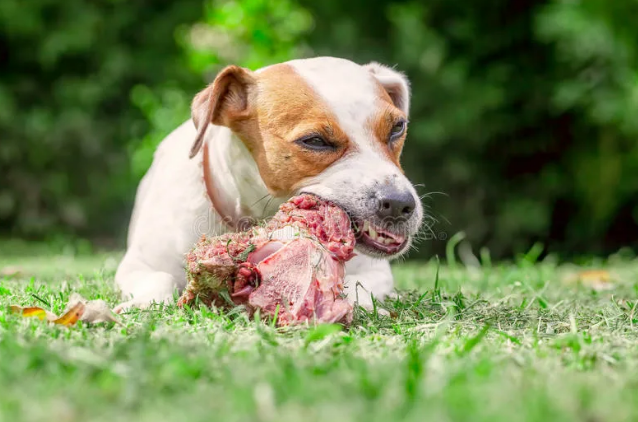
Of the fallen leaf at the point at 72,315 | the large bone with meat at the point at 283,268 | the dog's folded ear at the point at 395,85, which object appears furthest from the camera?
the dog's folded ear at the point at 395,85

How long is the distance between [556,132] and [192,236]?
21.3ft

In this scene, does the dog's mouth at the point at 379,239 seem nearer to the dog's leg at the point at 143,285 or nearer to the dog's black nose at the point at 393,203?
the dog's black nose at the point at 393,203

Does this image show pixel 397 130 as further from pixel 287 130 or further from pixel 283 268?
pixel 283 268

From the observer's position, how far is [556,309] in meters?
2.81

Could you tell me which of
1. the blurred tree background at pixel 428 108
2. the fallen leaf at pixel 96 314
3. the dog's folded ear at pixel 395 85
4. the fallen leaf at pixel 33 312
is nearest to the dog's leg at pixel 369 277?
the dog's folded ear at pixel 395 85

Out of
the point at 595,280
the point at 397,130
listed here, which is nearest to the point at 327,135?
the point at 397,130

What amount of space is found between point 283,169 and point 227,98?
1.39ft

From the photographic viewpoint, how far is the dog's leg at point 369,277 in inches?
115

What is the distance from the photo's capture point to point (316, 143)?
2877 millimetres

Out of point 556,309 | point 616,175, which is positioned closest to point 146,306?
point 556,309

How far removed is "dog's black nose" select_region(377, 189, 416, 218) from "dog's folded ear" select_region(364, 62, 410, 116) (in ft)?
3.20

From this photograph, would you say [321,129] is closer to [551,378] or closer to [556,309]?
[556,309]

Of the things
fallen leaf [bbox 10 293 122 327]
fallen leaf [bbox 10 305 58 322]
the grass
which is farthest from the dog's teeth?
fallen leaf [bbox 10 305 58 322]

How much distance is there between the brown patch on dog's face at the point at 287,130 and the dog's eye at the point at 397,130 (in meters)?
0.25
